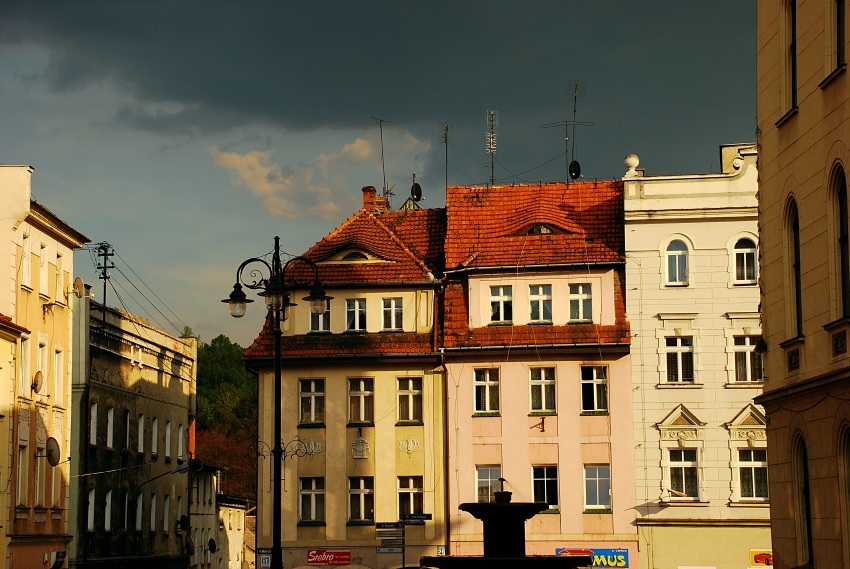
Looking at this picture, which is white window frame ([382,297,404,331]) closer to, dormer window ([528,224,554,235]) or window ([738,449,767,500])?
dormer window ([528,224,554,235])

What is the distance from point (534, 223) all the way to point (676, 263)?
524 centimetres

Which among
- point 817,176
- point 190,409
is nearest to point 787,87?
point 817,176

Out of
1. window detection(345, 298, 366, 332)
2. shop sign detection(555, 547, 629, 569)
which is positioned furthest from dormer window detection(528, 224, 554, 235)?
shop sign detection(555, 547, 629, 569)

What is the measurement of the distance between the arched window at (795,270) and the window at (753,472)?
1883 centimetres

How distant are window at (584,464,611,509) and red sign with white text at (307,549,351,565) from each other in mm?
8117

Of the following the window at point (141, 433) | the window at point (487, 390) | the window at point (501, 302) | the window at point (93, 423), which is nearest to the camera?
the window at point (487, 390)

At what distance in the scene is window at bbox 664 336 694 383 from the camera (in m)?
46.7

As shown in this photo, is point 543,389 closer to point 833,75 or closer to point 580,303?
point 580,303

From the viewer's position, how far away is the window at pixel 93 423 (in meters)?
52.2

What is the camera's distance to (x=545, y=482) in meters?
46.9

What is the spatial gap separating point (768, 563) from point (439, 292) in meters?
14.2

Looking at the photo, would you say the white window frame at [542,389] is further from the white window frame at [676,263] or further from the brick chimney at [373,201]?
the brick chimney at [373,201]

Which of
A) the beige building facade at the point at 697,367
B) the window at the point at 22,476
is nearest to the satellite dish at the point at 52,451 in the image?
the window at the point at 22,476

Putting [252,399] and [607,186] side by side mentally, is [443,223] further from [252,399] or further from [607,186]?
[252,399]
